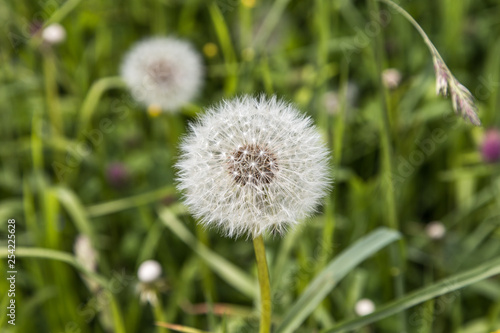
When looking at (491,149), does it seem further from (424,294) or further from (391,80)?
(424,294)

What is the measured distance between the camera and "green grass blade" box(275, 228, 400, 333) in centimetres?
126

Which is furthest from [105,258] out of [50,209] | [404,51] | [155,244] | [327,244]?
[404,51]

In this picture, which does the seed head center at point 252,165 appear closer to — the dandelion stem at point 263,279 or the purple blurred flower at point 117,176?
the dandelion stem at point 263,279

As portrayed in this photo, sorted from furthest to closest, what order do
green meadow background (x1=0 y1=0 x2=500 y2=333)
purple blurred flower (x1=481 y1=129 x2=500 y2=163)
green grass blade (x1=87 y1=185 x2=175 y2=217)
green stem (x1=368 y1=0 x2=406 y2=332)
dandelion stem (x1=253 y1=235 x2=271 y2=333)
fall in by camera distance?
green grass blade (x1=87 y1=185 x2=175 y2=217) → purple blurred flower (x1=481 y1=129 x2=500 y2=163) → green meadow background (x1=0 y1=0 x2=500 y2=333) → green stem (x1=368 y1=0 x2=406 y2=332) → dandelion stem (x1=253 y1=235 x2=271 y2=333)

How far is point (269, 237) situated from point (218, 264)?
0.29m

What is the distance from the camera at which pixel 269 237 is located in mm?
2107

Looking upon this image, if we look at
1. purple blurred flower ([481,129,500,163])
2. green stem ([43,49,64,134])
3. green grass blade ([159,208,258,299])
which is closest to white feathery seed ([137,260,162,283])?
green grass blade ([159,208,258,299])

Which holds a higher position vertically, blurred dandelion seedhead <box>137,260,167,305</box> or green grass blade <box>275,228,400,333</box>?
blurred dandelion seedhead <box>137,260,167,305</box>

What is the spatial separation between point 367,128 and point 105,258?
1.37 meters

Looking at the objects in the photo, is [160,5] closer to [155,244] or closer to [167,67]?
[167,67]

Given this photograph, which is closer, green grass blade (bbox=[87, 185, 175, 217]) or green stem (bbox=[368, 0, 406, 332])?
green stem (bbox=[368, 0, 406, 332])

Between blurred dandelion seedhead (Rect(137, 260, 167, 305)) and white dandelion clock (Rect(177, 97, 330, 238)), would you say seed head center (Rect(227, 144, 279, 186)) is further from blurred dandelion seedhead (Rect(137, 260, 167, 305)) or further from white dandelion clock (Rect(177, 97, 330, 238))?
blurred dandelion seedhead (Rect(137, 260, 167, 305))

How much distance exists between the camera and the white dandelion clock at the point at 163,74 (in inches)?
87.0

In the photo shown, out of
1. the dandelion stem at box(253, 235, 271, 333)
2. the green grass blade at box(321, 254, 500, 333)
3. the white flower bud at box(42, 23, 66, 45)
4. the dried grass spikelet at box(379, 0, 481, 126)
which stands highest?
the white flower bud at box(42, 23, 66, 45)
